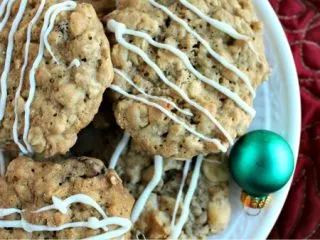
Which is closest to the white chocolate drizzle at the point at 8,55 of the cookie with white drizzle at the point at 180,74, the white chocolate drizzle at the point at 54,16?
the white chocolate drizzle at the point at 54,16

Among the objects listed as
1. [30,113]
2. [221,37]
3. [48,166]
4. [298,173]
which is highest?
[221,37]

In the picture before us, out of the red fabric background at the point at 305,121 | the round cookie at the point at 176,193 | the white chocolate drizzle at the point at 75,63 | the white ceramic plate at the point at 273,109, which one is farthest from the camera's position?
the red fabric background at the point at 305,121

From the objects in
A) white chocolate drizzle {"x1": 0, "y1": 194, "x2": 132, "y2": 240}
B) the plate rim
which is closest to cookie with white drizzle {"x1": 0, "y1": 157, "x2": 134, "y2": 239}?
white chocolate drizzle {"x1": 0, "y1": 194, "x2": 132, "y2": 240}

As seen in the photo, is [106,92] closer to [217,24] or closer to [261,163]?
[217,24]

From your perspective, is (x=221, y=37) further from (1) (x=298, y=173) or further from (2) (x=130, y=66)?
(1) (x=298, y=173)

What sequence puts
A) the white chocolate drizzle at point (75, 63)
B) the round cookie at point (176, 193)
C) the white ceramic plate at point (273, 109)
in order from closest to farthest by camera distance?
Answer: the white chocolate drizzle at point (75, 63) < the round cookie at point (176, 193) < the white ceramic plate at point (273, 109)

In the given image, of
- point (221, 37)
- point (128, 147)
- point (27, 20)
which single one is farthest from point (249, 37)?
point (27, 20)

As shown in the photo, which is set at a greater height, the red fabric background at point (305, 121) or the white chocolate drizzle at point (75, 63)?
the white chocolate drizzle at point (75, 63)

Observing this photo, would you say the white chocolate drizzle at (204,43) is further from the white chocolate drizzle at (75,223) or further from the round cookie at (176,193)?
the white chocolate drizzle at (75,223)
